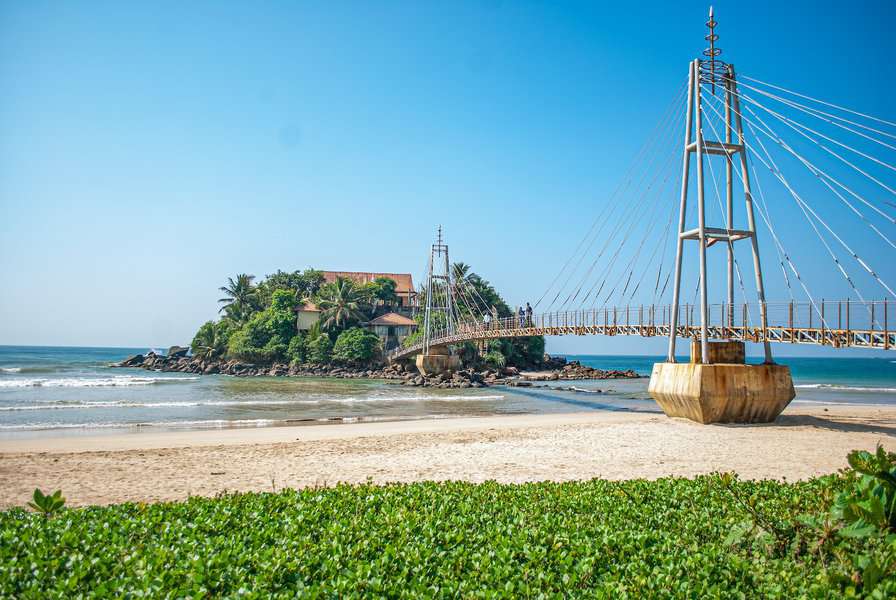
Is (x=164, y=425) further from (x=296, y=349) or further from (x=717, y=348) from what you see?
(x=296, y=349)

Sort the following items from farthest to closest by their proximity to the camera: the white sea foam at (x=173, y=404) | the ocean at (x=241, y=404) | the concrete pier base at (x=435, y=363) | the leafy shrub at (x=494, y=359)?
the leafy shrub at (x=494, y=359) → the concrete pier base at (x=435, y=363) → the white sea foam at (x=173, y=404) → the ocean at (x=241, y=404)

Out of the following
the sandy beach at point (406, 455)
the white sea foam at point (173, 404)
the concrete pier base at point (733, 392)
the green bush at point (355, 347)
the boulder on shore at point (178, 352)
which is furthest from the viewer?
the boulder on shore at point (178, 352)

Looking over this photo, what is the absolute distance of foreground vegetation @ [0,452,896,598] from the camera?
119 inches

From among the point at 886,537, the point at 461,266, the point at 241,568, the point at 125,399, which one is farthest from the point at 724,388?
the point at 461,266

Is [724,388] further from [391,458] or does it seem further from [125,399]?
[125,399]

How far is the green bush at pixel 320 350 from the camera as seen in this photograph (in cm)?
5412

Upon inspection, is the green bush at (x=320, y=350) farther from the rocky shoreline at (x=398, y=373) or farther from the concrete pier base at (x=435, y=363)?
the concrete pier base at (x=435, y=363)

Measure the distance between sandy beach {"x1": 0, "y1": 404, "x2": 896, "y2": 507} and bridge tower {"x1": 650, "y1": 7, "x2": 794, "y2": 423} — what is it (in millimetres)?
628

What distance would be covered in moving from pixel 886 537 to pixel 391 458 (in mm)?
9181

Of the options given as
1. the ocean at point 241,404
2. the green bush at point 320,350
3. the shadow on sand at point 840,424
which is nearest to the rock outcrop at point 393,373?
the green bush at point 320,350

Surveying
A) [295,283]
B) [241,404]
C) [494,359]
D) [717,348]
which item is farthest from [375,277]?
[717,348]

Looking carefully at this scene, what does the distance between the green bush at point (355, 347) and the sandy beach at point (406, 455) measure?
35819 millimetres

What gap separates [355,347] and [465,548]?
50.4 m

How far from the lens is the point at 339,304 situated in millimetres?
56531
